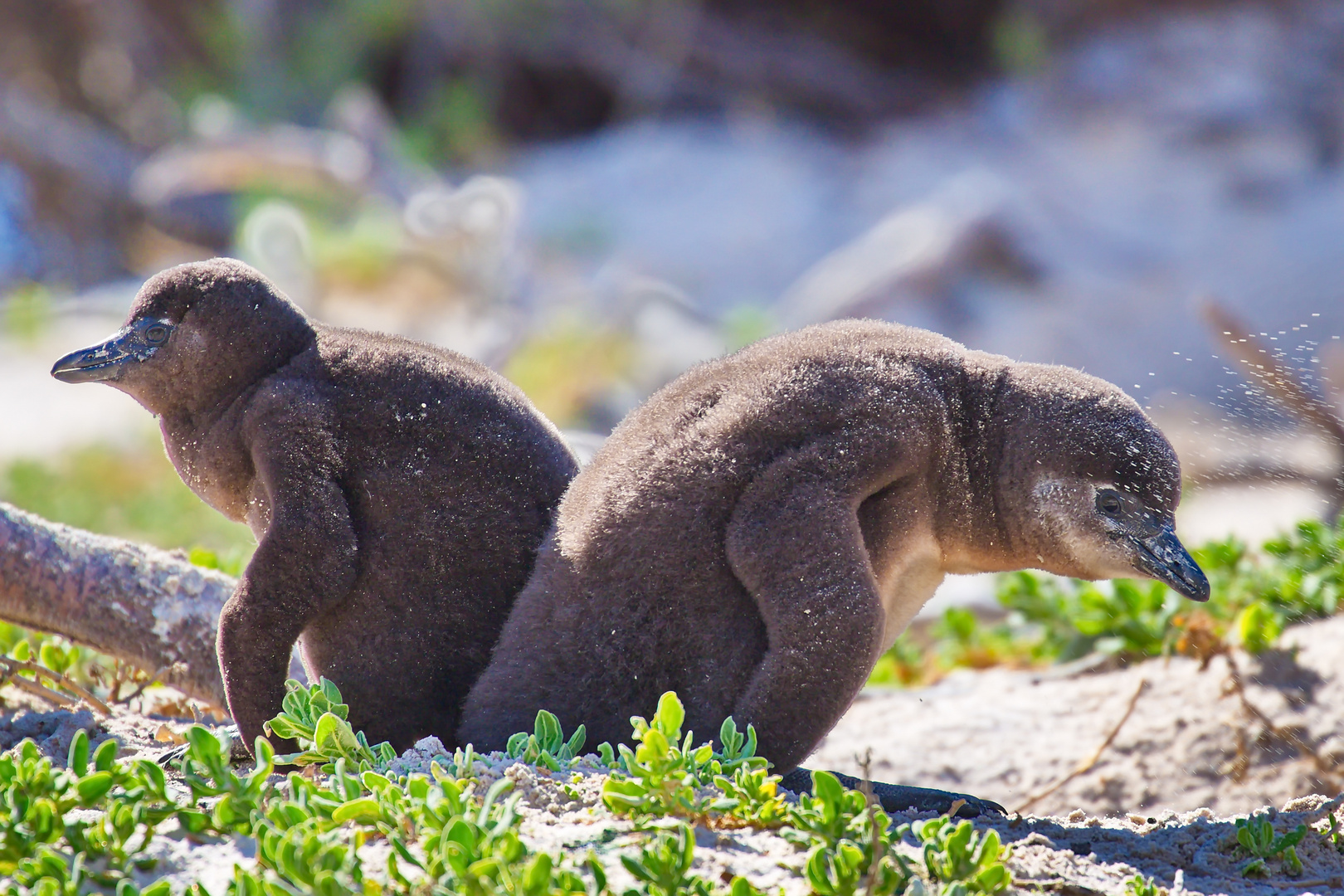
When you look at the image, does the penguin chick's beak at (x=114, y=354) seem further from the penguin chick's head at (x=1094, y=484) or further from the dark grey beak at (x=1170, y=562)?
the dark grey beak at (x=1170, y=562)

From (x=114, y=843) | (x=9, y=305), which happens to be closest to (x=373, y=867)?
(x=114, y=843)

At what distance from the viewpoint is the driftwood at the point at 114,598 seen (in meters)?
3.45

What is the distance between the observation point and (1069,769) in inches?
162

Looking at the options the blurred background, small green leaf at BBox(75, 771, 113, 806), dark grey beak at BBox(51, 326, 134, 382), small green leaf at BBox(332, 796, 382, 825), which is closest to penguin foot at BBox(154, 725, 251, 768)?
small green leaf at BBox(75, 771, 113, 806)

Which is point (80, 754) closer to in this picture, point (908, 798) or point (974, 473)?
point (908, 798)

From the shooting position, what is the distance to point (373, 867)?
2.12 meters

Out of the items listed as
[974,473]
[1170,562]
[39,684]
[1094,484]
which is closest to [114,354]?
[39,684]

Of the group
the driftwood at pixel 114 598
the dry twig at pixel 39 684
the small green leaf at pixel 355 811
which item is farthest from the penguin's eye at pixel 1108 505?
the dry twig at pixel 39 684

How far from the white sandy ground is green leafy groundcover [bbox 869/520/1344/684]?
0.37ft

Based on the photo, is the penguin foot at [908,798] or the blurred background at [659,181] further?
the blurred background at [659,181]

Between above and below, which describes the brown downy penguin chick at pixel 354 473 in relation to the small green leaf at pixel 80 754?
above

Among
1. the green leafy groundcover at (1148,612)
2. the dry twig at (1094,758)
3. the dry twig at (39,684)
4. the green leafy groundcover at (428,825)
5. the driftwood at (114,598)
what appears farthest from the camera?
the green leafy groundcover at (1148,612)

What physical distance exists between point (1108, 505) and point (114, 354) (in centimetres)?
231

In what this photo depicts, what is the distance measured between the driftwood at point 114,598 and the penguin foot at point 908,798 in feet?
5.89
